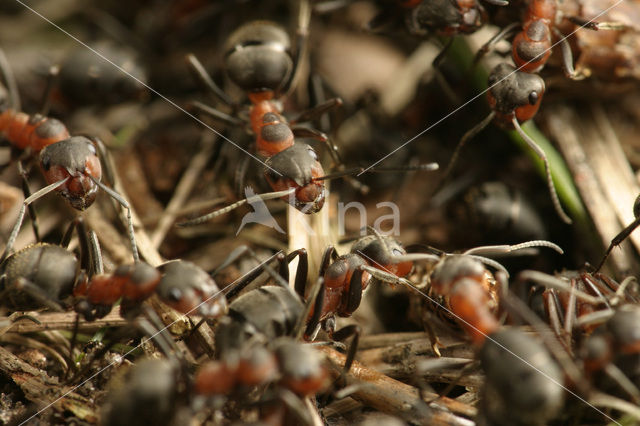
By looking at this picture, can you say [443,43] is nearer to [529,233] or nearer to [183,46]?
[529,233]

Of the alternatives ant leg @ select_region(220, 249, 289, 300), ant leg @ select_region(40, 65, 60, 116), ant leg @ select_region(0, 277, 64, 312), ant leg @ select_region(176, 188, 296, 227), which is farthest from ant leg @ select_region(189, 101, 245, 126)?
ant leg @ select_region(0, 277, 64, 312)

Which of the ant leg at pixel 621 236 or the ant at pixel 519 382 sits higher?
the ant leg at pixel 621 236

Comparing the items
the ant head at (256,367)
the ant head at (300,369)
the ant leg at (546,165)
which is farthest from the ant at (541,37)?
the ant head at (256,367)

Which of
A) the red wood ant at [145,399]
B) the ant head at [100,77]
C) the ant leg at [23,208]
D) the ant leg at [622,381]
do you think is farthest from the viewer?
the ant head at [100,77]

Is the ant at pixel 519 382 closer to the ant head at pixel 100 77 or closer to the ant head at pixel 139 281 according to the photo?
the ant head at pixel 139 281

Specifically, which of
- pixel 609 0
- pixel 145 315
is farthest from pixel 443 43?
pixel 145 315

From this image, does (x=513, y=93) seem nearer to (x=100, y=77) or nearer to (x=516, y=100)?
(x=516, y=100)

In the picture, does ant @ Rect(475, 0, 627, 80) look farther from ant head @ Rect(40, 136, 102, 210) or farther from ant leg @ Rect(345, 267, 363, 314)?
ant head @ Rect(40, 136, 102, 210)
